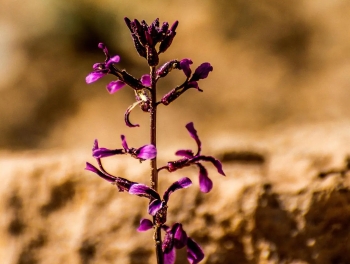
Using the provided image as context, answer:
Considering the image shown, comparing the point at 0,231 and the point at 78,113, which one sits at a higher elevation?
the point at 78,113

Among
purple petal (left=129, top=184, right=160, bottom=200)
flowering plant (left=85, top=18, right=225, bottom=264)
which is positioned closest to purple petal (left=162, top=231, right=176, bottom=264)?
flowering plant (left=85, top=18, right=225, bottom=264)

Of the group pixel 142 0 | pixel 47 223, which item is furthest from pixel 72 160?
pixel 142 0

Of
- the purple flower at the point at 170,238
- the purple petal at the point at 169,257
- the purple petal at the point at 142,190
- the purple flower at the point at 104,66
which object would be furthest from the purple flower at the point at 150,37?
the purple petal at the point at 169,257

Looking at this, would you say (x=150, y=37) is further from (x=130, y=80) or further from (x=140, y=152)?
(x=140, y=152)

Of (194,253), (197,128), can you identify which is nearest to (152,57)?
(194,253)

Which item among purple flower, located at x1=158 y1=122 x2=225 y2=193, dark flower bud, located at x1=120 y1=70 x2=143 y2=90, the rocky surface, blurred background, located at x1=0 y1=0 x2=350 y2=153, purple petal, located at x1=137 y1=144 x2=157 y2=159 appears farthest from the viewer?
blurred background, located at x1=0 y1=0 x2=350 y2=153

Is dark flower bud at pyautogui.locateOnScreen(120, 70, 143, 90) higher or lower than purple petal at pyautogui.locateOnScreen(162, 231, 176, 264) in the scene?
higher

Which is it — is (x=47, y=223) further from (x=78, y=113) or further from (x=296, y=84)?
(x=296, y=84)

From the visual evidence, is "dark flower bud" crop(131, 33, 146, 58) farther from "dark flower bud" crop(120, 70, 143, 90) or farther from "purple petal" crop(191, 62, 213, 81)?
"purple petal" crop(191, 62, 213, 81)
